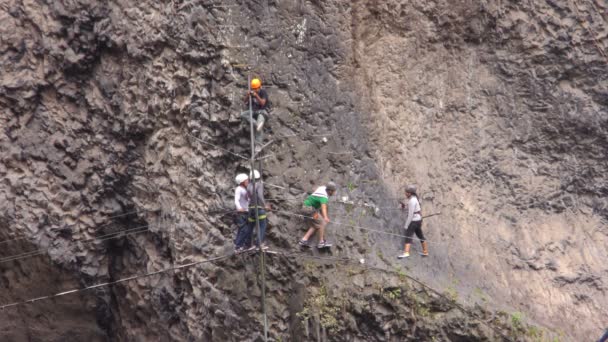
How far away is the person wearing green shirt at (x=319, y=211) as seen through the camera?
42.1ft

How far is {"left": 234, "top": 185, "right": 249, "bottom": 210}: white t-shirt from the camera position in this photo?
40.8 feet

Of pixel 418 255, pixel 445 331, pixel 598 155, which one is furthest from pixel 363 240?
pixel 598 155

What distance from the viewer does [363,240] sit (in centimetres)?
1338

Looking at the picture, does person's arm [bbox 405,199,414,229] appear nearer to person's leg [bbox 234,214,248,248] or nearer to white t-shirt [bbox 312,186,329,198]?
white t-shirt [bbox 312,186,329,198]

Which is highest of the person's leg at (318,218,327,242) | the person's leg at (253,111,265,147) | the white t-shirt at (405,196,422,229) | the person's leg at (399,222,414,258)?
the person's leg at (253,111,265,147)

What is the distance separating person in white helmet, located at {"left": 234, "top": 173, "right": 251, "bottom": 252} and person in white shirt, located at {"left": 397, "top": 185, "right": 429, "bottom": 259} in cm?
228

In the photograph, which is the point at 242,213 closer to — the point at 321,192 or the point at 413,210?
the point at 321,192

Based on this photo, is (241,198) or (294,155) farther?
(294,155)

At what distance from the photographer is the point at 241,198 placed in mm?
12492

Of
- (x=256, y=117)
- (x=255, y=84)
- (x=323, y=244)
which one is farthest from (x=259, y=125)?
(x=323, y=244)

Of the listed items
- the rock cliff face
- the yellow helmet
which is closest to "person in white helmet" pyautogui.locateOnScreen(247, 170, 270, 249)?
the rock cliff face

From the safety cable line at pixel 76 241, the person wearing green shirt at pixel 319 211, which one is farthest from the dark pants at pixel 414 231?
the safety cable line at pixel 76 241

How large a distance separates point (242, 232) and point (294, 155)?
1.51 m

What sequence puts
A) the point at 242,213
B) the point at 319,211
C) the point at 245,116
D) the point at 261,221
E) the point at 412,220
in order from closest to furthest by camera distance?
the point at 242,213 → the point at 261,221 → the point at 319,211 → the point at 412,220 → the point at 245,116
